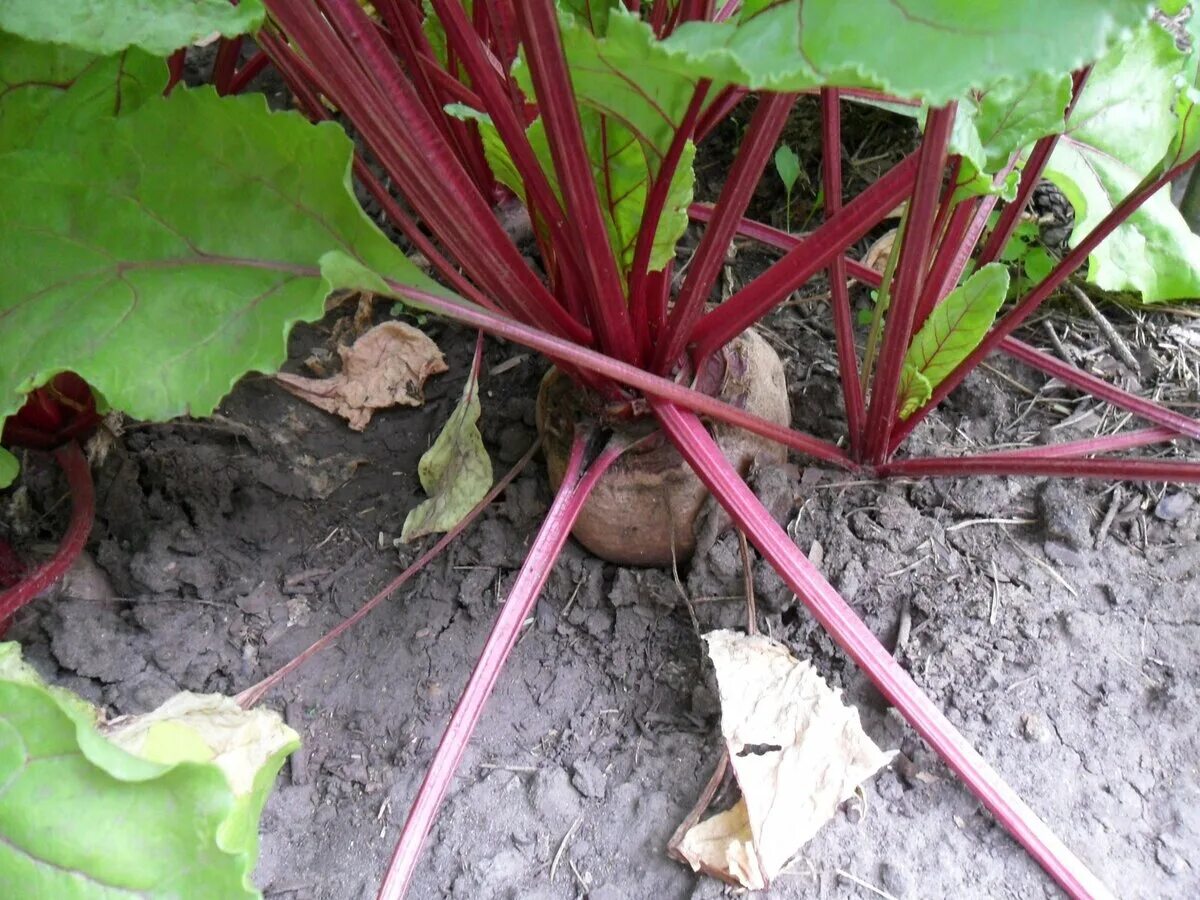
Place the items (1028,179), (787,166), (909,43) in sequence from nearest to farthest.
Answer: (909,43) → (1028,179) → (787,166)

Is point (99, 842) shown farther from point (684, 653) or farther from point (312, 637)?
point (684, 653)

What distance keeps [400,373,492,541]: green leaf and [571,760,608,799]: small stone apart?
0.37 m

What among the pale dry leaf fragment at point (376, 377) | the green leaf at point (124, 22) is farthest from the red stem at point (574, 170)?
the pale dry leaf fragment at point (376, 377)

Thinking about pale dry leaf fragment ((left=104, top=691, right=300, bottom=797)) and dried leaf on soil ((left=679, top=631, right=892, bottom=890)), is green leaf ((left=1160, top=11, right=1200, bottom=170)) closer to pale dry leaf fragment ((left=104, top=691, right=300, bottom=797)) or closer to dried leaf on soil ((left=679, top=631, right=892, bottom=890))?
dried leaf on soil ((left=679, top=631, right=892, bottom=890))

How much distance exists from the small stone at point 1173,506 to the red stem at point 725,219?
2.32 ft

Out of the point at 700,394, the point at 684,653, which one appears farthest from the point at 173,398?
the point at 684,653

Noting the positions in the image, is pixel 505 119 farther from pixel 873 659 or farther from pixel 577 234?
pixel 873 659

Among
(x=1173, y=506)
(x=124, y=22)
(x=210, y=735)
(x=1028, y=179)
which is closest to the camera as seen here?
(x=124, y=22)

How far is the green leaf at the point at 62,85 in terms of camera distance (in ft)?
3.64

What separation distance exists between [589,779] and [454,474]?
475mm

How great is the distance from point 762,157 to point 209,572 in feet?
3.15

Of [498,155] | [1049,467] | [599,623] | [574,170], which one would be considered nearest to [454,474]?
[599,623]

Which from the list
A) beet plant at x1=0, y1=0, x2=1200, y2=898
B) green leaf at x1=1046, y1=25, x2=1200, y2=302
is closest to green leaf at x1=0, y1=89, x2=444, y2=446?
beet plant at x1=0, y1=0, x2=1200, y2=898

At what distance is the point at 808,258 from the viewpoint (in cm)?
108
